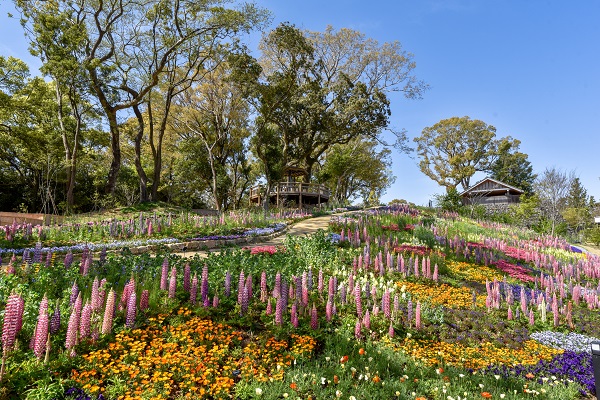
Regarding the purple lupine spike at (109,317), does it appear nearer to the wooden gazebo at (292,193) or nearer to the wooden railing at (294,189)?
the wooden gazebo at (292,193)

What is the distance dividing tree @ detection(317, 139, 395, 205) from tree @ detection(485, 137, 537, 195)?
49.6 ft

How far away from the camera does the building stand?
41.6 meters

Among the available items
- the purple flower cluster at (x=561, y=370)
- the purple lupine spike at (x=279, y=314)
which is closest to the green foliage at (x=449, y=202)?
the purple flower cluster at (x=561, y=370)

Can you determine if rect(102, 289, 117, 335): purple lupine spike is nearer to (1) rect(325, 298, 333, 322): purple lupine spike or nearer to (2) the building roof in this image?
(1) rect(325, 298, 333, 322): purple lupine spike

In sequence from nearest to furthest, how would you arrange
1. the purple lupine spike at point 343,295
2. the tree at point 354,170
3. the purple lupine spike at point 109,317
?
the purple lupine spike at point 109,317 → the purple lupine spike at point 343,295 → the tree at point 354,170

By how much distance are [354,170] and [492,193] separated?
57.2 ft

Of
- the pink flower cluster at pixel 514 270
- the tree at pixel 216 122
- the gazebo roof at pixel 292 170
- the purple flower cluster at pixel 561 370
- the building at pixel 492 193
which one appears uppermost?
the tree at pixel 216 122

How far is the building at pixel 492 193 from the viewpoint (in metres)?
41.6

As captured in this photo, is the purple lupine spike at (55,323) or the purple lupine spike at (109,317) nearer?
the purple lupine spike at (55,323)

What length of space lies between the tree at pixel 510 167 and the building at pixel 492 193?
10.9 metres

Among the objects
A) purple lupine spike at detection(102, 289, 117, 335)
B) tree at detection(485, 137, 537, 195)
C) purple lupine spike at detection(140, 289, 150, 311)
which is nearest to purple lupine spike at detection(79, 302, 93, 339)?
purple lupine spike at detection(102, 289, 117, 335)

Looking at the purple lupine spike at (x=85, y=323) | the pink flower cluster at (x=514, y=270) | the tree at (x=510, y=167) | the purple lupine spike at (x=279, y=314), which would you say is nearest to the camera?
the purple lupine spike at (x=85, y=323)

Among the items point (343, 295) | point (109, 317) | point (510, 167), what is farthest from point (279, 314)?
point (510, 167)

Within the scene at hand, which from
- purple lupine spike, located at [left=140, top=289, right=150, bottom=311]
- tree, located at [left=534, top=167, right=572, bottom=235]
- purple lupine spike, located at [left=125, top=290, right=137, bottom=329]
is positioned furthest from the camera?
tree, located at [left=534, top=167, right=572, bottom=235]
